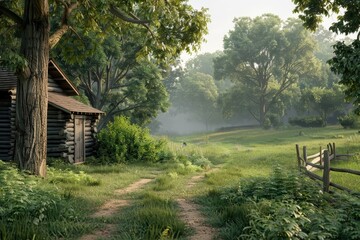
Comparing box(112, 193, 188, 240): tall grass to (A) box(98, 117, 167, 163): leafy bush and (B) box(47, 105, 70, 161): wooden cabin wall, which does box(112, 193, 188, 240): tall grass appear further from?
(A) box(98, 117, 167, 163): leafy bush

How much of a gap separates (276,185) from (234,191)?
1.39 m

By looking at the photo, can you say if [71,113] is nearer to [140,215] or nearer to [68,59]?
[68,59]

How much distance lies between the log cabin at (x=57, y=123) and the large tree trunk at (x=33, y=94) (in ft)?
15.7

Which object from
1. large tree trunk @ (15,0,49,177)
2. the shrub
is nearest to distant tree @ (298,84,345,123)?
large tree trunk @ (15,0,49,177)

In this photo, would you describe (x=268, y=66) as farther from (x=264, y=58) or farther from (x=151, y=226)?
(x=151, y=226)

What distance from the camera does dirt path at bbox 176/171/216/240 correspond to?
6703mm

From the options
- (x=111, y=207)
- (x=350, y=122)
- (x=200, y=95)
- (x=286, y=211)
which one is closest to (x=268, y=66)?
(x=200, y=95)

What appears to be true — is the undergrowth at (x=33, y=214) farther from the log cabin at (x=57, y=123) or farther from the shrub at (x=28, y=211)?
the log cabin at (x=57, y=123)

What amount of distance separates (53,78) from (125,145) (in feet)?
20.0

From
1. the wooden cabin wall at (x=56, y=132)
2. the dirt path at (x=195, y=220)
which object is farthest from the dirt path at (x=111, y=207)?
the wooden cabin wall at (x=56, y=132)

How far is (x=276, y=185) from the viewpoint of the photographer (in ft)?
28.7

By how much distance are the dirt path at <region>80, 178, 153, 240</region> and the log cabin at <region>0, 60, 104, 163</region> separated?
6.39 metres

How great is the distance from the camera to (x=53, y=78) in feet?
68.6

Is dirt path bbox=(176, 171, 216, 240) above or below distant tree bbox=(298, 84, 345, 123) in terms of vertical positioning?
below
